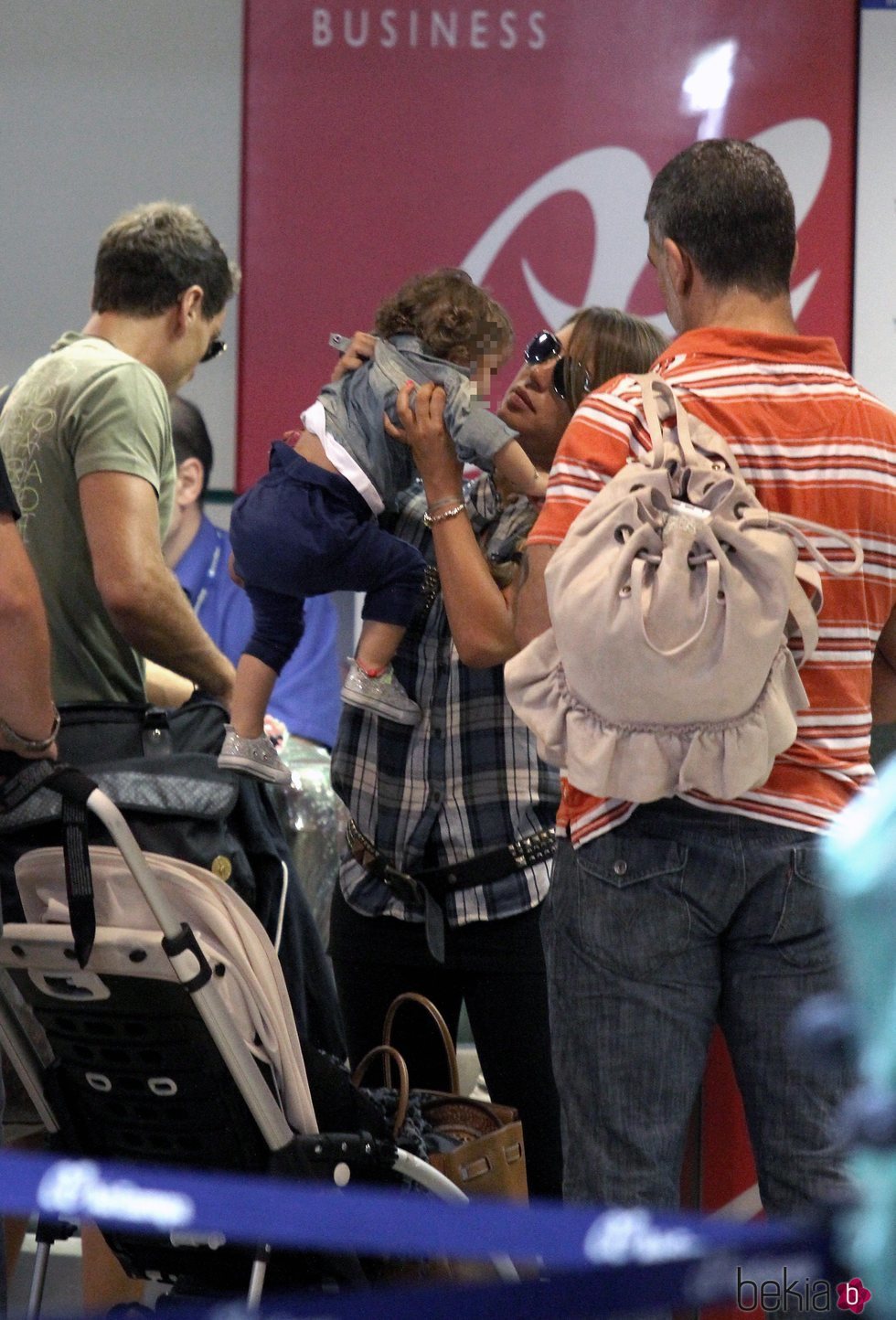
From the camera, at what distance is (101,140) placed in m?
4.32

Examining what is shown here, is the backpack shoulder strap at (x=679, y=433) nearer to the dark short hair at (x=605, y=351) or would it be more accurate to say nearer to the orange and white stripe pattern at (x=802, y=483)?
the orange and white stripe pattern at (x=802, y=483)

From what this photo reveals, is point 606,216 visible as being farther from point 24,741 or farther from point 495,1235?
point 495,1235

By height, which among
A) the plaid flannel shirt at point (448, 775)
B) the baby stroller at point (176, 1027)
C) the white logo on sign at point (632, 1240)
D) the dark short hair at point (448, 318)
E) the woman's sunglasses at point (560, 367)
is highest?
the dark short hair at point (448, 318)

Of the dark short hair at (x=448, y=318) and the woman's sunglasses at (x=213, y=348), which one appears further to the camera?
the woman's sunglasses at (x=213, y=348)

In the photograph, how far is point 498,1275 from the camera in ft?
6.79

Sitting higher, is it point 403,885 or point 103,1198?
point 103,1198

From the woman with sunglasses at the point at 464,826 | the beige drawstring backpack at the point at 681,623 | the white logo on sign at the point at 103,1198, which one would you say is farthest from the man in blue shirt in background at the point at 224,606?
the white logo on sign at the point at 103,1198

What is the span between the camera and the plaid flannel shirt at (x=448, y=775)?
2229mm

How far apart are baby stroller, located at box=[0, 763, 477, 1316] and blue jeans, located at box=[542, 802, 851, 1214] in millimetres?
460

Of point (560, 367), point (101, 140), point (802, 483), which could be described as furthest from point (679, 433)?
point (101, 140)

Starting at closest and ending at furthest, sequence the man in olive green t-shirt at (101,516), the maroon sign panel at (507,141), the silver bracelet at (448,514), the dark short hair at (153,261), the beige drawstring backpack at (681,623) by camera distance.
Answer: the beige drawstring backpack at (681,623) → the silver bracelet at (448,514) → the man in olive green t-shirt at (101,516) → the dark short hair at (153,261) → the maroon sign panel at (507,141)

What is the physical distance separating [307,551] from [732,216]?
81 cm

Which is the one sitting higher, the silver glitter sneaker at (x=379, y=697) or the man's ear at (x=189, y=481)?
the man's ear at (x=189, y=481)

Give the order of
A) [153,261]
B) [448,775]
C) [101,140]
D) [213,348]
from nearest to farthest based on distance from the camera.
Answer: [448,775], [153,261], [213,348], [101,140]
